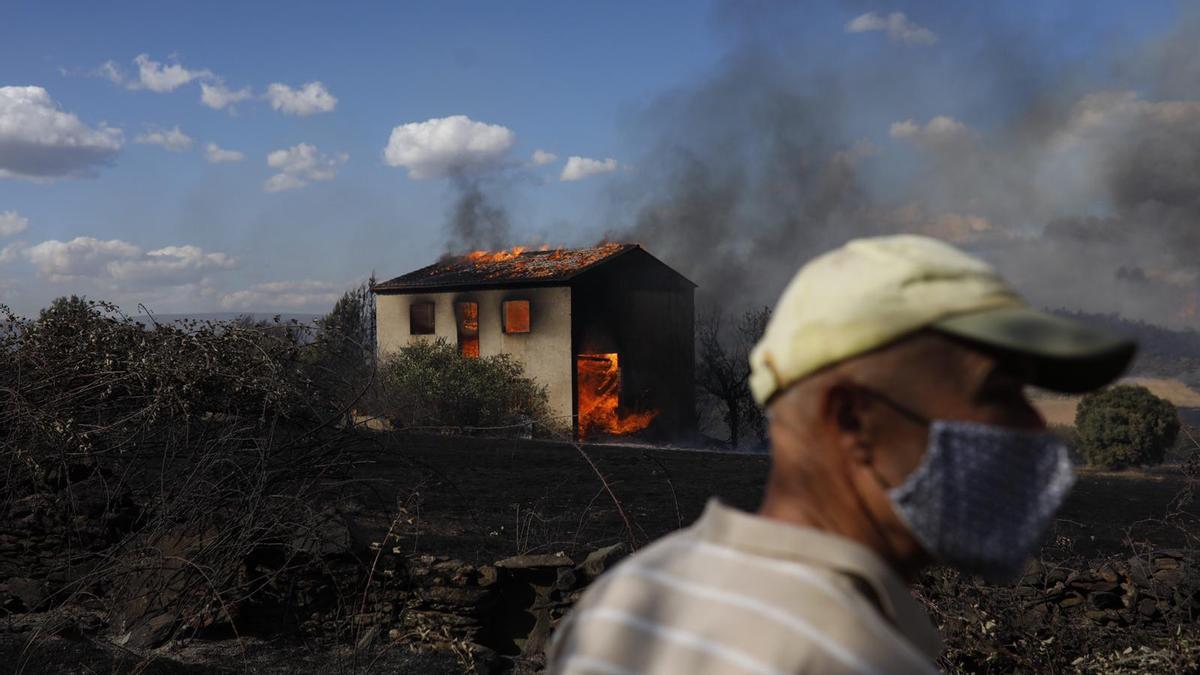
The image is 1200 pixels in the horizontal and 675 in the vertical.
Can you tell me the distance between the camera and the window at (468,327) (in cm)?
2659

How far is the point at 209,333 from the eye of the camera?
7918 mm

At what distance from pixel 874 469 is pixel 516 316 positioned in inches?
984

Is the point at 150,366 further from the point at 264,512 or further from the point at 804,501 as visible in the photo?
the point at 804,501

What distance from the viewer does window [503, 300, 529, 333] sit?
25734 mm

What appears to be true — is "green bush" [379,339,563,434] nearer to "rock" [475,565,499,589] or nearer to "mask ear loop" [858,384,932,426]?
"rock" [475,565,499,589]

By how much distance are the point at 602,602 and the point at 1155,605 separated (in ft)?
22.3

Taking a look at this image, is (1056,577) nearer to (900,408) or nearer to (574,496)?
(900,408)

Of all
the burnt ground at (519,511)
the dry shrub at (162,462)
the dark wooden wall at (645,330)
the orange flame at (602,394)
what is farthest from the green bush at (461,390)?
the dry shrub at (162,462)

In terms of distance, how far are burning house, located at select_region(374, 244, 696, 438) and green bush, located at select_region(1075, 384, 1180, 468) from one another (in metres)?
11.0

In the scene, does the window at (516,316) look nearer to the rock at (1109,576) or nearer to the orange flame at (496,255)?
the orange flame at (496,255)

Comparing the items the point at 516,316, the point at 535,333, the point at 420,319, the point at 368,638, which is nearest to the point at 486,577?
the point at 368,638

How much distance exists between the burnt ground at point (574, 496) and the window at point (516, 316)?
5.57 metres

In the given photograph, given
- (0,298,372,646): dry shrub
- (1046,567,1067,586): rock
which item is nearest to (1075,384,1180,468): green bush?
(1046,567,1067,586): rock

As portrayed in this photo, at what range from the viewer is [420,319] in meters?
27.8
